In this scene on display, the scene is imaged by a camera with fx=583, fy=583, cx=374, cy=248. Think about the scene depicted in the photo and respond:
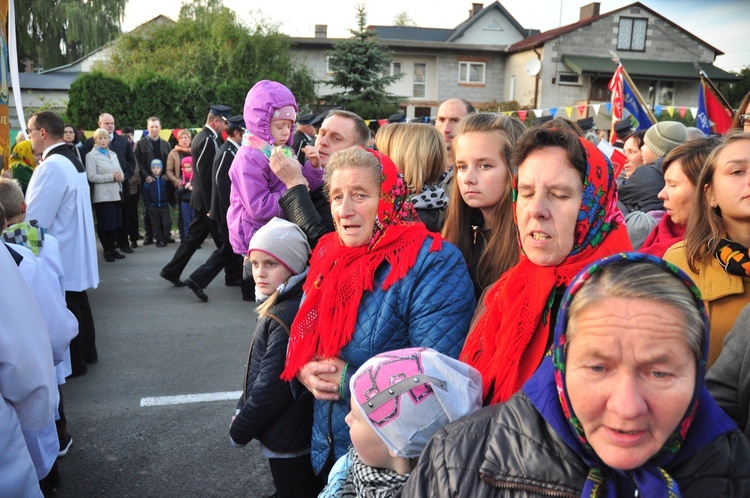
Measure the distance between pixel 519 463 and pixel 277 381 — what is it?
154 centimetres

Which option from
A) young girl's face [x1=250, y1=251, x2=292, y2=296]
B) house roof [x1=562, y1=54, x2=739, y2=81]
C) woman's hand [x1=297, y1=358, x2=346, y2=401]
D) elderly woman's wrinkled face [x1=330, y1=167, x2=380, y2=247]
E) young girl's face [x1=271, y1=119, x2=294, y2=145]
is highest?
house roof [x1=562, y1=54, x2=739, y2=81]

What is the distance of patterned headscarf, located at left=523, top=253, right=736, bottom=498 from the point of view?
3.72 feet

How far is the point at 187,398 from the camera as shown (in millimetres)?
4633

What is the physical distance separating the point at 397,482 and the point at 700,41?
4116 cm

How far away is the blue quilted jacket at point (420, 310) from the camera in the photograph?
6.86 feet

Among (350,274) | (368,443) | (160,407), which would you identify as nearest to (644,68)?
(160,407)

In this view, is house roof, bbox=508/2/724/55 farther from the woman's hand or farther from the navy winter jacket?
the woman's hand

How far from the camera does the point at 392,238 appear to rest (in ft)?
7.35

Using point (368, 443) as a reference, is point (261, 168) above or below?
above

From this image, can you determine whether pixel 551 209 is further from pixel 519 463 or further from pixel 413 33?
pixel 413 33

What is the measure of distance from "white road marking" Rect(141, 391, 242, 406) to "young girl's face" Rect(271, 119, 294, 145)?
2.08 m

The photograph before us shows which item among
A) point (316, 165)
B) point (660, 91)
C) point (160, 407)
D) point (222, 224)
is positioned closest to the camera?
point (316, 165)

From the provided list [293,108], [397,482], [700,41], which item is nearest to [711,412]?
[397,482]

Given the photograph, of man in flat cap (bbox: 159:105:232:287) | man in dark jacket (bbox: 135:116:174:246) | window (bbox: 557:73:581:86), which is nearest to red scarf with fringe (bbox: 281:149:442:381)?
man in flat cap (bbox: 159:105:232:287)
